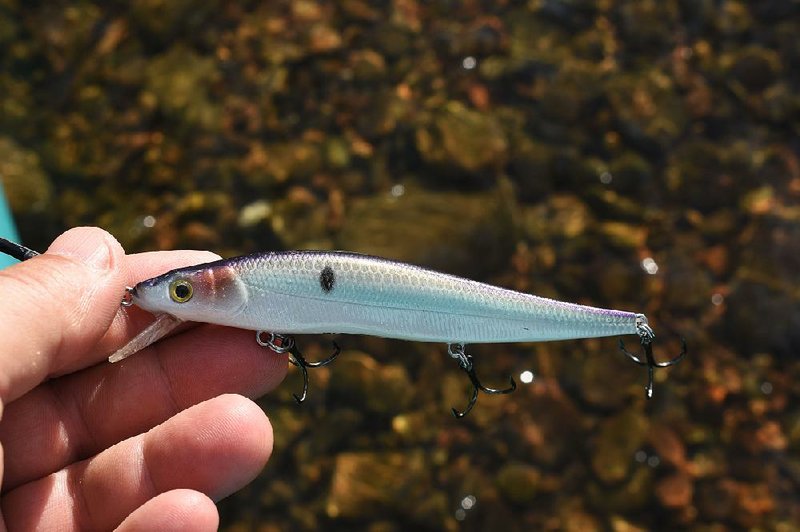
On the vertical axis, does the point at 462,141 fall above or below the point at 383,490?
above

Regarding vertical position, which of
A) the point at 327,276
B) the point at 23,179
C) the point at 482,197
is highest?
the point at 327,276

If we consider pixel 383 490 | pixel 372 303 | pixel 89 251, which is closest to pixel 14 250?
pixel 89 251

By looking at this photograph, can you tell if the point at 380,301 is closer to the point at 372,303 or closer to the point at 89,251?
the point at 372,303

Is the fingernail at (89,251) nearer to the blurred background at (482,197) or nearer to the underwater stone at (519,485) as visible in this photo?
the blurred background at (482,197)

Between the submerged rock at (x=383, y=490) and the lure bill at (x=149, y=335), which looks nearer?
the lure bill at (x=149, y=335)

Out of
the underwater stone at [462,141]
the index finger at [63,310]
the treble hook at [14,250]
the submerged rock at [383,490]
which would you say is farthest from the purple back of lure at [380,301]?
the underwater stone at [462,141]

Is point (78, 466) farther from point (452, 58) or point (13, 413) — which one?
point (452, 58)

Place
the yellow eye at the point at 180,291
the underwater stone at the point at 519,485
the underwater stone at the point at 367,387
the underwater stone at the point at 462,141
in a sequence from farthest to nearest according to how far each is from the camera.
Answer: the underwater stone at the point at 462,141 < the underwater stone at the point at 367,387 < the underwater stone at the point at 519,485 < the yellow eye at the point at 180,291
